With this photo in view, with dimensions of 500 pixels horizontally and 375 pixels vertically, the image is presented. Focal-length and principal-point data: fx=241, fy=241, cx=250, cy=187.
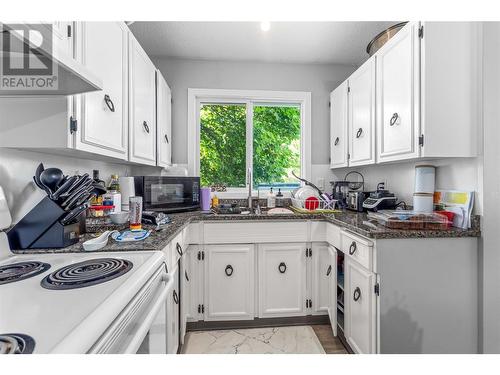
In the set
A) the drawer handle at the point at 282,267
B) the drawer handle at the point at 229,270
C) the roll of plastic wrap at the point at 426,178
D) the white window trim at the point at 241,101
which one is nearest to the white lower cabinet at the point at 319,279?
the drawer handle at the point at 282,267

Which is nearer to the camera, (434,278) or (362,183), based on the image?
(434,278)

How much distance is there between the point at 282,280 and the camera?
191cm

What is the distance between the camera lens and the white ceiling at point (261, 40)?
75.8 inches

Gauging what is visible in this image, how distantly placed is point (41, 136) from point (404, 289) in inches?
74.0

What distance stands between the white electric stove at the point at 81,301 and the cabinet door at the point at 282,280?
1065 millimetres

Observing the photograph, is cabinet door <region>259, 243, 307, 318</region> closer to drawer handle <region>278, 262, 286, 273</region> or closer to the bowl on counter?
drawer handle <region>278, 262, 286, 273</region>

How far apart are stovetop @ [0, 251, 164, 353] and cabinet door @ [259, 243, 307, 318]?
3.63 ft

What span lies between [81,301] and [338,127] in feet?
7.66

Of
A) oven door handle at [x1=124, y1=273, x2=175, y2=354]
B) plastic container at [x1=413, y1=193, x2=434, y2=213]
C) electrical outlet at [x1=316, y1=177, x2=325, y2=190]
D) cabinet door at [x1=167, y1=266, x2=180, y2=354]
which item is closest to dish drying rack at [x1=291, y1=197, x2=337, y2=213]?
electrical outlet at [x1=316, y1=177, x2=325, y2=190]

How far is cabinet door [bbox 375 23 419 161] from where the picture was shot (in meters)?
1.36

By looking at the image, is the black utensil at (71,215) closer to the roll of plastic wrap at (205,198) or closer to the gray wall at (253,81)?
the roll of plastic wrap at (205,198)

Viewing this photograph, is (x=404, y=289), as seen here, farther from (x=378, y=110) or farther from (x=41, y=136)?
(x=41, y=136)
